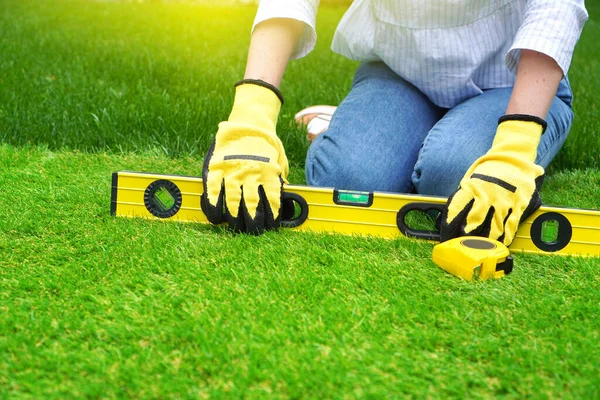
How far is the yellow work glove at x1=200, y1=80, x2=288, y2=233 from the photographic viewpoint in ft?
6.11

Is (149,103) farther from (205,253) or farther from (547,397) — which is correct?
(547,397)

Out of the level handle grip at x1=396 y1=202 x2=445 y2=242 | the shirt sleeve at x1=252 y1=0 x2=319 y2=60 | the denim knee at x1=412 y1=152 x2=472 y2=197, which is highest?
the shirt sleeve at x1=252 y1=0 x2=319 y2=60

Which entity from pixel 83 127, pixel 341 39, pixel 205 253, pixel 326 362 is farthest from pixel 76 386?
pixel 83 127

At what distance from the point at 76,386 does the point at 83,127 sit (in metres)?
1.99

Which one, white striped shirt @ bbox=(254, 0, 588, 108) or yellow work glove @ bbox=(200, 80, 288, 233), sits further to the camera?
white striped shirt @ bbox=(254, 0, 588, 108)

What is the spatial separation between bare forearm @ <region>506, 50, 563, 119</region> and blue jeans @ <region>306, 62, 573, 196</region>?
311 millimetres

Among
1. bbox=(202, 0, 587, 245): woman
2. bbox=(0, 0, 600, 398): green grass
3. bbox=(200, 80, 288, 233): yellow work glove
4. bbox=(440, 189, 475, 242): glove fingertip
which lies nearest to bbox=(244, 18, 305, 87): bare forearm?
bbox=(202, 0, 587, 245): woman

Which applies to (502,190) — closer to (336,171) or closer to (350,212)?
(350,212)

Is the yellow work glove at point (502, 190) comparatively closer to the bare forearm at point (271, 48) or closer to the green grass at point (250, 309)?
the green grass at point (250, 309)

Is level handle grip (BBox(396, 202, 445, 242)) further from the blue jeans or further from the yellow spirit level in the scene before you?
the blue jeans

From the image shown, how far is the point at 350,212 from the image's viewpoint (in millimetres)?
1957

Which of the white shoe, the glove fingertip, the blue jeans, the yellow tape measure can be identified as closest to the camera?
the yellow tape measure

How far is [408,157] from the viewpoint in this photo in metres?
2.38

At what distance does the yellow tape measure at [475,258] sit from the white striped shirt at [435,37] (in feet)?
2.13
